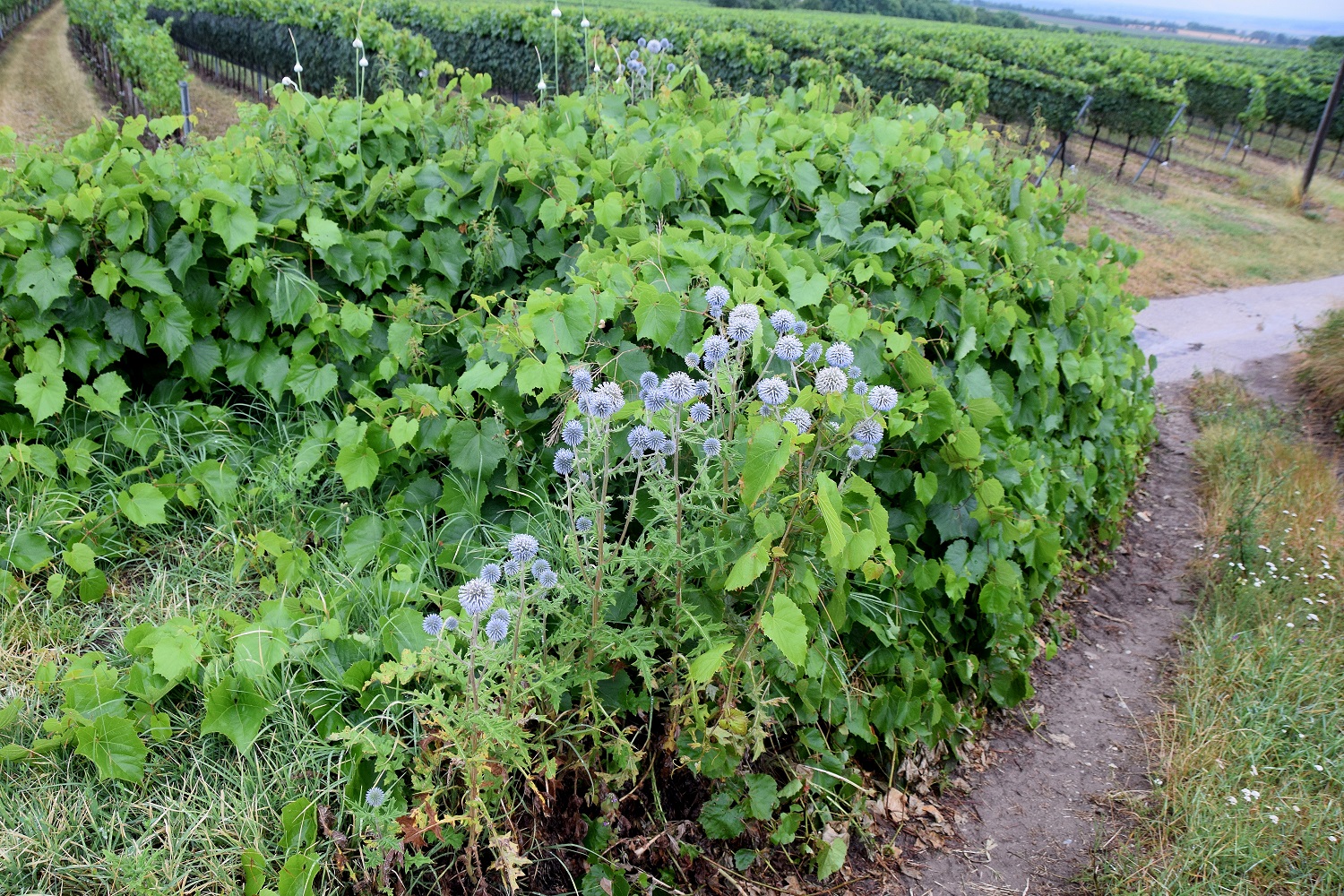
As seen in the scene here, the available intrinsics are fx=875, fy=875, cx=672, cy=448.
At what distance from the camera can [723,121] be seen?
13.4 feet

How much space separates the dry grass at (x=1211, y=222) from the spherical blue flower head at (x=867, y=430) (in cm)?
728

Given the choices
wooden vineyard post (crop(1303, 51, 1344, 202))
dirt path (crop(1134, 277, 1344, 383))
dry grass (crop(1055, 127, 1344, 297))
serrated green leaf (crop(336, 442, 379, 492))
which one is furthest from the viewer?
wooden vineyard post (crop(1303, 51, 1344, 202))

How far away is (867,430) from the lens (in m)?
2.12

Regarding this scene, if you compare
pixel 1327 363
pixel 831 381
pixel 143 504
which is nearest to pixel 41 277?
pixel 143 504

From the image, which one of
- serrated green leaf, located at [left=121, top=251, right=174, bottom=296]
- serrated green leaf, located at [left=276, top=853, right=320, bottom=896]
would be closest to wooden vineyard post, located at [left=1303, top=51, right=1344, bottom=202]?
serrated green leaf, located at [left=121, top=251, right=174, bottom=296]

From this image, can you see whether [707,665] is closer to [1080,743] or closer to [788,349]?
[788,349]

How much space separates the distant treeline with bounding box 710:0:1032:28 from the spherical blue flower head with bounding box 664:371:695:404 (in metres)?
53.8

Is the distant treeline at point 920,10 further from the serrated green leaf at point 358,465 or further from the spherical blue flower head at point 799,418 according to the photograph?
the spherical blue flower head at point 799,418

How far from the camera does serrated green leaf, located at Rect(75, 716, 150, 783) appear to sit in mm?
2090

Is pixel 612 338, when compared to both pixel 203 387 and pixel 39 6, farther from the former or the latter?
pixel 39 6

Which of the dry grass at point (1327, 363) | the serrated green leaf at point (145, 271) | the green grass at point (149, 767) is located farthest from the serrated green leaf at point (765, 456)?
the dry grass at point (1327, 363)

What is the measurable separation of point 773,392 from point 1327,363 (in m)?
6.27

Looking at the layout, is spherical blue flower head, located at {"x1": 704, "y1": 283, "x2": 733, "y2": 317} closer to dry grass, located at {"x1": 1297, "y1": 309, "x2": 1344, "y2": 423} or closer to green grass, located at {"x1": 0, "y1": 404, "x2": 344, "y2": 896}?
green grass, located at {"x1": 0, "y1": 404, "x2": 344, "y2": 896}

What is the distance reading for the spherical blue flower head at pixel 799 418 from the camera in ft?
6.70
